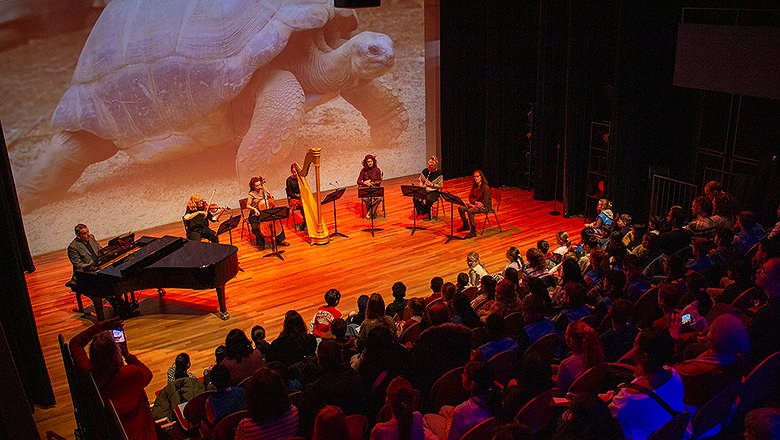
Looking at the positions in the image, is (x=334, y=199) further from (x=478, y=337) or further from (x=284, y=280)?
(x=478, y=337)

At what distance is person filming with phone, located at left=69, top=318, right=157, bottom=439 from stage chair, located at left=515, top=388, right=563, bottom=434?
6.79 feet

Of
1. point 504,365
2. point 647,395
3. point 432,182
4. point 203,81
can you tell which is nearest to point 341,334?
point 504,365

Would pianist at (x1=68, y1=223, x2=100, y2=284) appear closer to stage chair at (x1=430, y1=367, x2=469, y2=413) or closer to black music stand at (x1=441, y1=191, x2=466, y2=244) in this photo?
Answer: black music stand at (x1=441, y1=191, x2=466, y2=244)

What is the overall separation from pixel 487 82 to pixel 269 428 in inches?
375

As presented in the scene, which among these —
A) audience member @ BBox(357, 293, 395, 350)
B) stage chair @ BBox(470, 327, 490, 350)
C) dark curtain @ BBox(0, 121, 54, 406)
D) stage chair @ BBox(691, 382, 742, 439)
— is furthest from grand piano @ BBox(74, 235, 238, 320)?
stage chair @ BBox(691, 382, 742, 439)

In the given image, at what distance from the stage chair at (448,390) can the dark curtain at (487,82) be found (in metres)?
8.34

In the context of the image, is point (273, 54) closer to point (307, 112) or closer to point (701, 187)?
point (307, 112)

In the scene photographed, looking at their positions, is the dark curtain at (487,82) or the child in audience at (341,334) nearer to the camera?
the child in audience at (341,334)

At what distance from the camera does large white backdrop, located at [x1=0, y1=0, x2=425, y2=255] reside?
927cm

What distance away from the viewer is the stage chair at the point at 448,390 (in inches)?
164

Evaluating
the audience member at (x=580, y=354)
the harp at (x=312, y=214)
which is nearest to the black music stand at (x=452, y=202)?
the harp at (x=312, y=214)

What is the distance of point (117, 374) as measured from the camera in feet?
12.3

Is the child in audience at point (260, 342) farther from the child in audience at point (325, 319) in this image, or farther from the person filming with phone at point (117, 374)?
the person filming with phone at point (117, 374)

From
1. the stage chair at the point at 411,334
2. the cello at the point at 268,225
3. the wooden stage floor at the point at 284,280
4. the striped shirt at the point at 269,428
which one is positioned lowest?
the wooden stage floor at the point at 284,280
